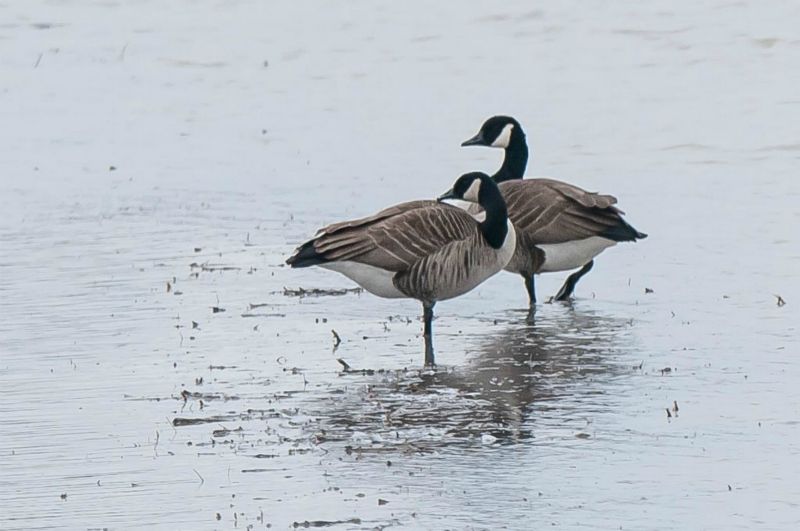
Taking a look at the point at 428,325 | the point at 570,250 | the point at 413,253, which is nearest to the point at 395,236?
the point at 413,253

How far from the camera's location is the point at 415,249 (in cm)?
961

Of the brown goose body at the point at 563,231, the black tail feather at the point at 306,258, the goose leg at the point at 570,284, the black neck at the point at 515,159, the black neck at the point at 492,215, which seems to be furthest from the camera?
the black neck at the point at 515,159

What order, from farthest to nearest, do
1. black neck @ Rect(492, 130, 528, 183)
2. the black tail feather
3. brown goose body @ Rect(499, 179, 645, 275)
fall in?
black neck @ Rect(492, 130, 528, 183), brown goose body @ Rect(499, 179, 645, 275), the black tail feather

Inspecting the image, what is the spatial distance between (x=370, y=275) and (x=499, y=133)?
3.32 metres

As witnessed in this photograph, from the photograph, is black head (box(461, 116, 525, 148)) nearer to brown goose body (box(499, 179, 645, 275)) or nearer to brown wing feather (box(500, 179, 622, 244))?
brown wing feather (box(500, 179, 622, 244))

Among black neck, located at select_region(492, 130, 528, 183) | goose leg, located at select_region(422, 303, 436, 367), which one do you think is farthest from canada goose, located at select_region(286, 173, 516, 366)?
black neck, located at select_region(492, 130, 528, 183)

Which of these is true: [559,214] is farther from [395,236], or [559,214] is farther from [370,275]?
[370,275]

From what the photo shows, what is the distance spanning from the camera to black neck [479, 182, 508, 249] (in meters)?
9.77

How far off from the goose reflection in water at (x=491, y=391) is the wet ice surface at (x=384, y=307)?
2cm

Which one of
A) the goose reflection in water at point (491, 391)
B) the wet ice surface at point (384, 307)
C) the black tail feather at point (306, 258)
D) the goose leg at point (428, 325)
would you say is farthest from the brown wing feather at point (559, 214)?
the black tail feather at point (306, 258)

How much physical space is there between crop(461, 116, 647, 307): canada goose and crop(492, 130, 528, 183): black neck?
4.87 feet

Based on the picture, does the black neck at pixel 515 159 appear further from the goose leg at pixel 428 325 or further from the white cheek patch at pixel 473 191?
the goose leg at pixel 428 325

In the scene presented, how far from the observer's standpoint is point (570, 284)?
1105cm

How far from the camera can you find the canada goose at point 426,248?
9516 mm
